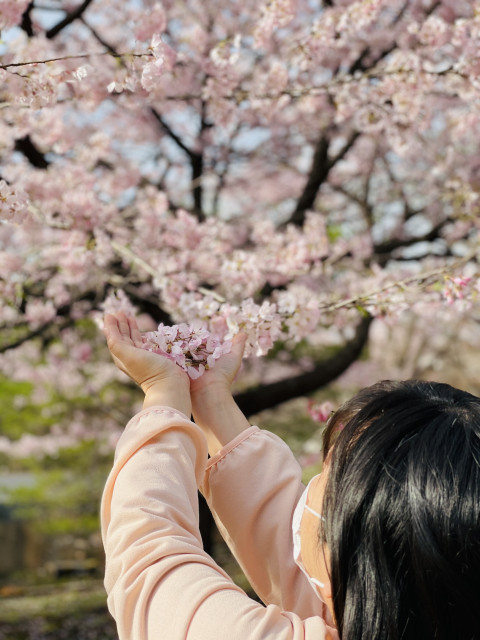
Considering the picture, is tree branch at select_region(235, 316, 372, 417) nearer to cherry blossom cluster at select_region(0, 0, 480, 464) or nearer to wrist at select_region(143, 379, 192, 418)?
cherry blossom cluster at select_region(0, 0, 480, 464)

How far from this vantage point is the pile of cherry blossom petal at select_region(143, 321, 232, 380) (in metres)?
1.25

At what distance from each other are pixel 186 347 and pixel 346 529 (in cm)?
51

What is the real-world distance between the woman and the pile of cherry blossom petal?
145 millimetres

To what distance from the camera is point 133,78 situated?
2.06m

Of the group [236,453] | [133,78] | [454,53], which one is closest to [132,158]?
[454,53]

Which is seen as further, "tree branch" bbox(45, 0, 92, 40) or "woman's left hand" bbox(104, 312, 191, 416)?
"tree branch" bbox(45, 0, 92, 40)

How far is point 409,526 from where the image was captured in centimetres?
85

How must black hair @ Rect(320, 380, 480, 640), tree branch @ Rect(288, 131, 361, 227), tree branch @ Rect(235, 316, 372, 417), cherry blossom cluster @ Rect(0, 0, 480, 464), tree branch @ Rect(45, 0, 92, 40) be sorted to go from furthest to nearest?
tree branch @ Rect(288, 131, 361, 227) < tree branch @ Rect(235, 316, 372, 417) < tree branch @ Rect(45, 0, 92, 40) < cherry blossom cluster @ Rect(0, 0, 480, 464) < black hair @ Rect(320, 380, 480, 640)

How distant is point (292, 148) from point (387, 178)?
5.32 ft

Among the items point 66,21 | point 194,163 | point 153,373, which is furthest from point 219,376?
point 194,163

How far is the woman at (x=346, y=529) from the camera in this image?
32.7 inches

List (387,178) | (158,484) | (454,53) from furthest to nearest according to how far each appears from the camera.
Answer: (387,178) → (454,53) → (158,484)

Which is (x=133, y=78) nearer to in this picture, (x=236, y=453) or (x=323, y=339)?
(x=236, y=453)

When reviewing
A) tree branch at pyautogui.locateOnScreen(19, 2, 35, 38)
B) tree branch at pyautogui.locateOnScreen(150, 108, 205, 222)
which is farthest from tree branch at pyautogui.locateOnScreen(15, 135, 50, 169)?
tree branch at pyautogui.locateOnScreen(150, 108, 205, 222)
